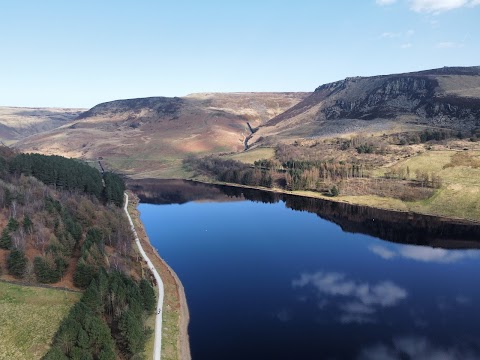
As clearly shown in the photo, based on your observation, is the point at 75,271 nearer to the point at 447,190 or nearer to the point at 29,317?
the point at 29,317

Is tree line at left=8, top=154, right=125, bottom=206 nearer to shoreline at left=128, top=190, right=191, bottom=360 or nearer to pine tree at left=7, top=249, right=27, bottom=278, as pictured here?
shoreline at left=128, top=190, right=191, bottom=360

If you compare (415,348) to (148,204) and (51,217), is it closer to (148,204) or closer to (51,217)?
(51,217)

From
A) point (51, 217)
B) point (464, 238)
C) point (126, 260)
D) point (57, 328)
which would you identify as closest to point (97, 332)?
point (57, 328)

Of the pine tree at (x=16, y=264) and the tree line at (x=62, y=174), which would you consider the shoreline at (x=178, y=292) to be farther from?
the pine tree at (x=16, y=264)

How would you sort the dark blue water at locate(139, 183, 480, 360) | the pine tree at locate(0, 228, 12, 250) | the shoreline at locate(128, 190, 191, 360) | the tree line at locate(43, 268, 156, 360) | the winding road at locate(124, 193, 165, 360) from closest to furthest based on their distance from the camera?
the tree line at locate(43, 268, 156, 360)
the winding road at locate(124, 193, 165, 360)
the shoreline at locate(128, 190, 191, 360)
the dark blue water at locate(139, 183, 480, 360)
the pine tree at locate(0, 228, 12, 250)

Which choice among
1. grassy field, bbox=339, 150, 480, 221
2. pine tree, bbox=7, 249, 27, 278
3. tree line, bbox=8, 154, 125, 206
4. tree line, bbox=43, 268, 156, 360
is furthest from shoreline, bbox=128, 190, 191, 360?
grassy field, bbox=339, 150, 480, 221

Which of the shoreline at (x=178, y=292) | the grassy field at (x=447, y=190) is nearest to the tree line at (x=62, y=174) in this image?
the shoreline at (x=178, y=292)
